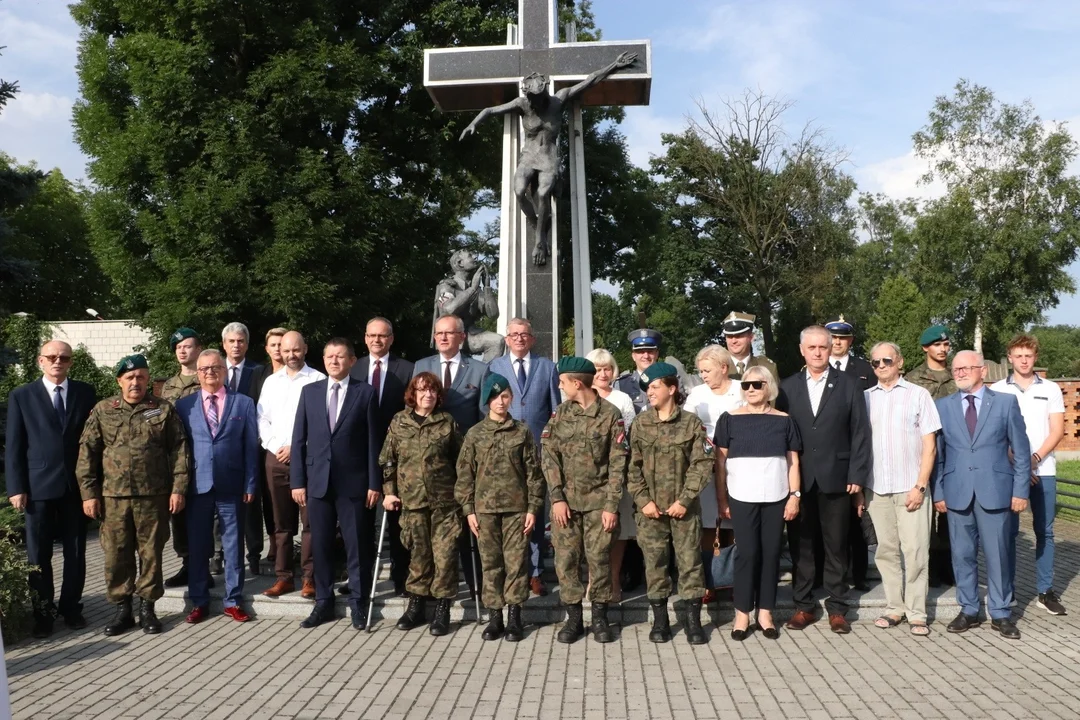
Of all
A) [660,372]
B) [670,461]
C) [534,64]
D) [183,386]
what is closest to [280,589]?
[183,386]

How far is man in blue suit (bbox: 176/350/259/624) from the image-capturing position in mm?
6398

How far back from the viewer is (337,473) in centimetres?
620

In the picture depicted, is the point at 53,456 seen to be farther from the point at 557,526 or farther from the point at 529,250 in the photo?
the point at 529,250

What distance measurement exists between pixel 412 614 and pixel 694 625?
1790 mm

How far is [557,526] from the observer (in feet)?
19.1

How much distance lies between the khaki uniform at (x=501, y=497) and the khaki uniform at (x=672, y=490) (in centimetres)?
65

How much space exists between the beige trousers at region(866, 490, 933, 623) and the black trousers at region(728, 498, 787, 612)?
28.8 inches

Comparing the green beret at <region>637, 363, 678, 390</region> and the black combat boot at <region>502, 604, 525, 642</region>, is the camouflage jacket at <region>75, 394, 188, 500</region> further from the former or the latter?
the green beret at <region>637, 363, 678, 390</region>

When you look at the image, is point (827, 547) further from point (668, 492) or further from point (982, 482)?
point (668, 492)

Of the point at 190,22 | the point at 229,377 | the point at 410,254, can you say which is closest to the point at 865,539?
the point at 229,377

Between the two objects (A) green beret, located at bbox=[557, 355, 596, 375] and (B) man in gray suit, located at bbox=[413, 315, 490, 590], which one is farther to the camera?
(B) man in gray suit, located at bbox=[413, 315, 490, 590]

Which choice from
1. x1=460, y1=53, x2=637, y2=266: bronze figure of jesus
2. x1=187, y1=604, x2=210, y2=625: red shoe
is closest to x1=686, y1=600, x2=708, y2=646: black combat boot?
x1=187, y1=604, x2=210, y2=625: red shoe

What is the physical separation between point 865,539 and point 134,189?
15.8 metres

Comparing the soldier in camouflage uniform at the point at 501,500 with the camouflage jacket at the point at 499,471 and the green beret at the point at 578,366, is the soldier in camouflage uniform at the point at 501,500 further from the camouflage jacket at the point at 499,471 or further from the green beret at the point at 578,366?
the green beret at the point at 578,366
